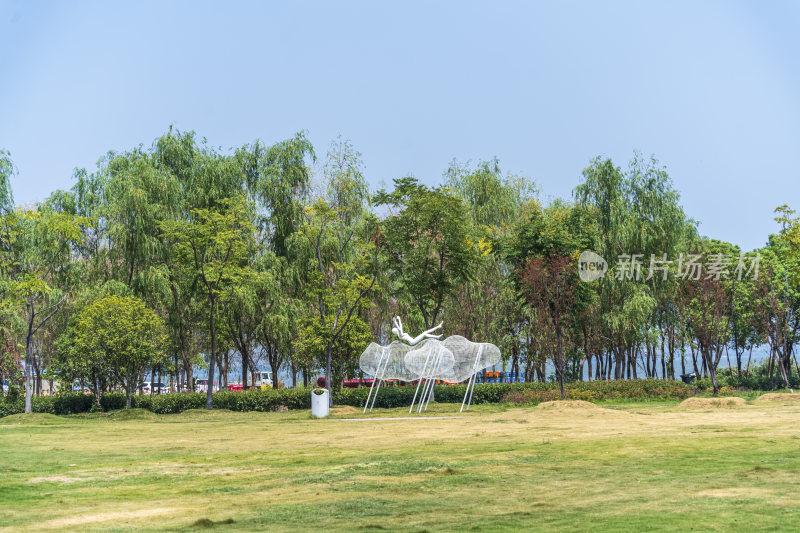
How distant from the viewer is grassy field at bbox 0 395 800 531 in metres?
6.67

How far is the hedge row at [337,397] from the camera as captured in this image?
2817cm

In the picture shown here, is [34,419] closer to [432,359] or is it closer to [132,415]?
[132,415]

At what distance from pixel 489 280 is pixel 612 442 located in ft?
76.6

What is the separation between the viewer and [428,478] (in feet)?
30.7

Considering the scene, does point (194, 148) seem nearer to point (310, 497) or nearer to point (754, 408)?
point (754, 408)

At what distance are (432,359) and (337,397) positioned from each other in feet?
19.7

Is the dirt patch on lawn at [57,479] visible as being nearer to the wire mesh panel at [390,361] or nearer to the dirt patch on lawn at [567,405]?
the dirt patch on lawn at [567,405]

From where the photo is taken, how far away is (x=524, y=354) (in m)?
36.3

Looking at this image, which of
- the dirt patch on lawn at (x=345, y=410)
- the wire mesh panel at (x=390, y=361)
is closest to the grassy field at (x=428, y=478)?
the dirt patch on lawn at (x=345, y=410)

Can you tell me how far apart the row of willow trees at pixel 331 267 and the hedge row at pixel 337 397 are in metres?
1.00

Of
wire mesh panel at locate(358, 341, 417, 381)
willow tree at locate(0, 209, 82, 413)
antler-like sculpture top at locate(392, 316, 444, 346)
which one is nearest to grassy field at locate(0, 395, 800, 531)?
antler-like sculpture top at locate(392, 316, 444, 346)

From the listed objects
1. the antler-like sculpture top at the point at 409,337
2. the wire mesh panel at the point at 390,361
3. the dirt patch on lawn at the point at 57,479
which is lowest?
the dirt patch on lawn at the point at 57,479

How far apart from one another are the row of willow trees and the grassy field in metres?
11.9

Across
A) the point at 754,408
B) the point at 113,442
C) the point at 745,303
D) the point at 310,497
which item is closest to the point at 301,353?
the point at 113,442
